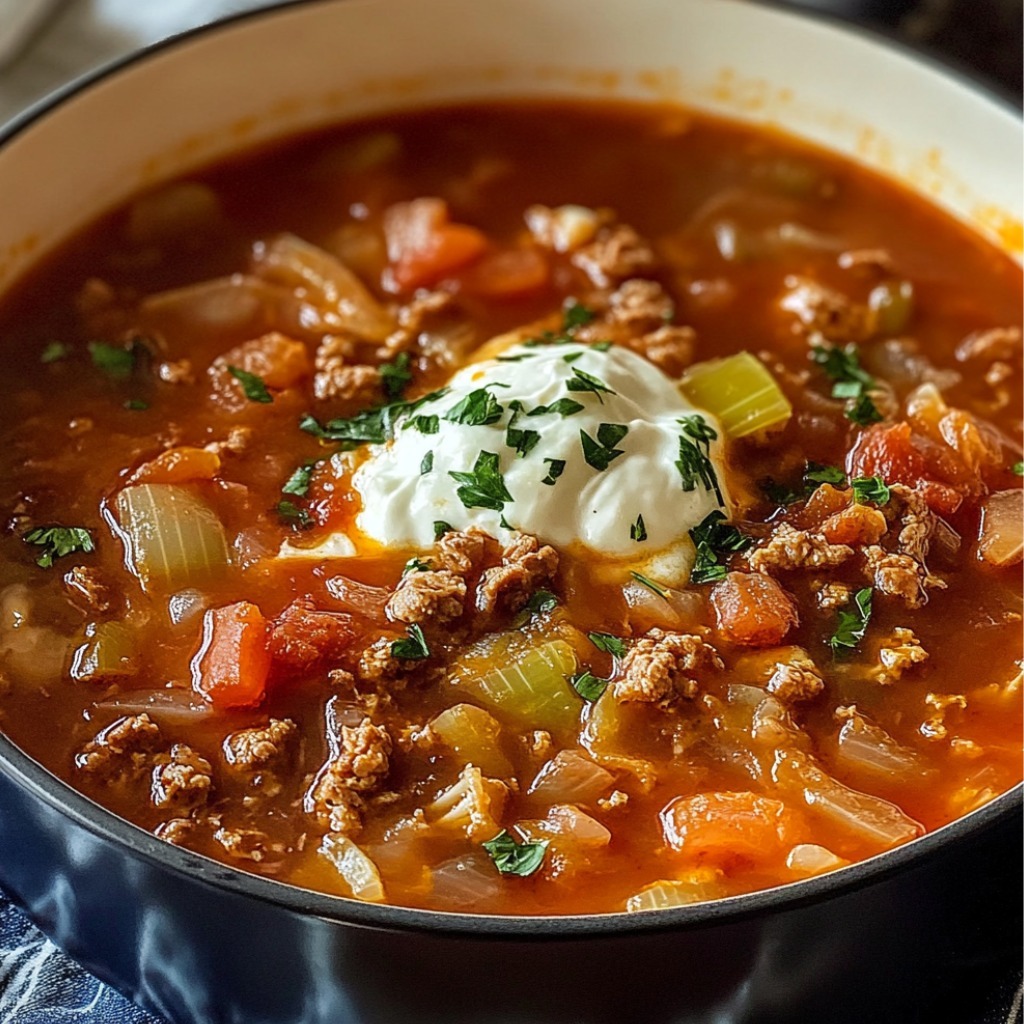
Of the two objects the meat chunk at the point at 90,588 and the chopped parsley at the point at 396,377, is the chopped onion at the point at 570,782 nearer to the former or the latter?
the meat chunk at the point at 90,588

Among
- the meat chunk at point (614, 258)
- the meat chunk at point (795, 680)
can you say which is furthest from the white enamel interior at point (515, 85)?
the meat chunk at point (795, 680)

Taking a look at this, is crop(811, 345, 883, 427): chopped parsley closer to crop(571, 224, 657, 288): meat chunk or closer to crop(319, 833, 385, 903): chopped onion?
crop(571, 224, 657, 288): meat chunk

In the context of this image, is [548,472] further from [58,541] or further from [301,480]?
[58,541]

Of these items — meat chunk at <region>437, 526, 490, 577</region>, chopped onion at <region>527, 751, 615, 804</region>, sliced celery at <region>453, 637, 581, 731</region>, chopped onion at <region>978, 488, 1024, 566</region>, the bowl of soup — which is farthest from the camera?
chopped onion at <region>978, 488, 1024, 566</region>

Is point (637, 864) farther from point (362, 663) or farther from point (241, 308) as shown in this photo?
point (241, 308)

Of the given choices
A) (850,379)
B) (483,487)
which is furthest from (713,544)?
(850,379)

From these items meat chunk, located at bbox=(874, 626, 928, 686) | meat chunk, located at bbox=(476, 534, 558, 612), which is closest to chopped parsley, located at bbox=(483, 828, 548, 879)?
meat chunk, located at bbox=(476, 534, 558, 612)

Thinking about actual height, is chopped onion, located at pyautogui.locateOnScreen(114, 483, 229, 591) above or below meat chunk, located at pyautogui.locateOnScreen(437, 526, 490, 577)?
above
